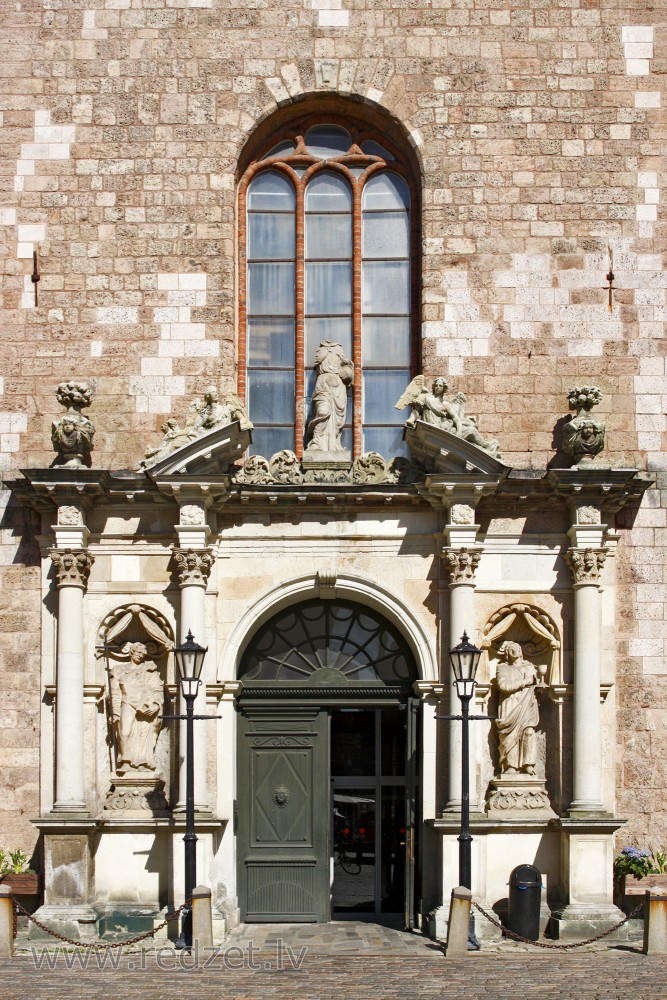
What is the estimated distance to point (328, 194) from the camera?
16938 millimetres

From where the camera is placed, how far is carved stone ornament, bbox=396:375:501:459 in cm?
1538

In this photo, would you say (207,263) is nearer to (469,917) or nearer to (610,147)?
(610,147)

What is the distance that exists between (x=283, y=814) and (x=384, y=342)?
17.1 ft

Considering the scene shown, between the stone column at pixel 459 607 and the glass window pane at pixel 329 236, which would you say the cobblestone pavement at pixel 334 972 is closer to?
the stone column at pixel 459 607

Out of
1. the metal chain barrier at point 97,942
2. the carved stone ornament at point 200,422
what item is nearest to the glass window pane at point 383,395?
the carved stone ornament at point 200,422

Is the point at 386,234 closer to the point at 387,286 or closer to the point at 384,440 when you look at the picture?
the point at 387,286

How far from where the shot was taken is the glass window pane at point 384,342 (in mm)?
16688

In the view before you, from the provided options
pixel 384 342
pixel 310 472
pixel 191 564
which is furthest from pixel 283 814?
pixel 384 342

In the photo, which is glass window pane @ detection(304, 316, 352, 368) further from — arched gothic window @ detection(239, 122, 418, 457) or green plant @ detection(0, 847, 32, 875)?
green plant @ detection(0, 847, 32, 875)

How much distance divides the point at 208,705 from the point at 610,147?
24.1 ft

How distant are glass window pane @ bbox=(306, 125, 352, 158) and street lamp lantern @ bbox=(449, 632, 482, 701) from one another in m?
6.02

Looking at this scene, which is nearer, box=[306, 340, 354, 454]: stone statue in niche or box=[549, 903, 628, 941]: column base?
box=[549, 903, 628, 941]: column base

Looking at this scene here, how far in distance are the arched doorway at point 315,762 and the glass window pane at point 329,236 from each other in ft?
12.7

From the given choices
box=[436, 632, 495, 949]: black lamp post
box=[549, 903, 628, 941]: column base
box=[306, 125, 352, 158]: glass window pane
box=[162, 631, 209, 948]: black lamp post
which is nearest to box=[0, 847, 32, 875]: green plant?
box=[162, 631, 209, 948]: black lamp post
